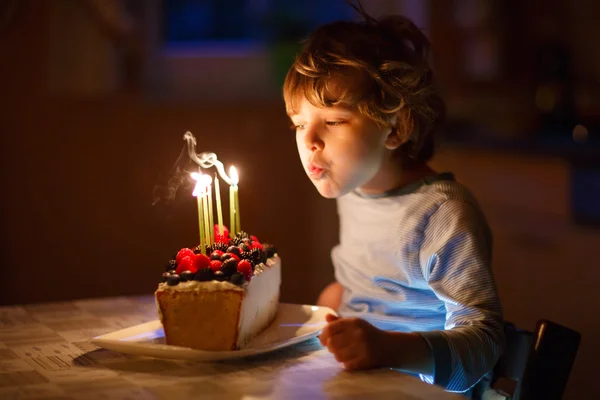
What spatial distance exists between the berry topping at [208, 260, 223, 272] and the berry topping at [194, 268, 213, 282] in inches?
0.5

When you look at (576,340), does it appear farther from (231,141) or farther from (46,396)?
(231,141)

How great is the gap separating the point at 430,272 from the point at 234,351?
36 centimetres

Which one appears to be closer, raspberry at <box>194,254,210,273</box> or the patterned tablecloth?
the patterned tablecloth

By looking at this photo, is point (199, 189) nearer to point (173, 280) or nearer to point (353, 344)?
point (173, 280)

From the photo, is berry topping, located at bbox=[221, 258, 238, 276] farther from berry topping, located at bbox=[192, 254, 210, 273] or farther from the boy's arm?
the boy's arm

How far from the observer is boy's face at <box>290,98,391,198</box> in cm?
123

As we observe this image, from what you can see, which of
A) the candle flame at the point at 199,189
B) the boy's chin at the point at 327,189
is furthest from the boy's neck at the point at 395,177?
the candle flame at the point at 199,189

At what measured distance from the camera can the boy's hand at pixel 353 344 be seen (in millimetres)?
972

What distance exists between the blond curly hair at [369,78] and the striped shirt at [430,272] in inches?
4.5

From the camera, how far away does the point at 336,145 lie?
1.23 metres

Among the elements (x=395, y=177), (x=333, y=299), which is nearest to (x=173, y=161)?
(x=333, y=299)

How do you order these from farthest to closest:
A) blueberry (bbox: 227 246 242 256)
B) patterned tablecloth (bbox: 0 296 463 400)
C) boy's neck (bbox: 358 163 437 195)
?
boy's neck (bbox: 358 163 437 195), blueberry (bbox: 227 246 242 256), patterned tablecloth (bbox: 0 296 463 400)

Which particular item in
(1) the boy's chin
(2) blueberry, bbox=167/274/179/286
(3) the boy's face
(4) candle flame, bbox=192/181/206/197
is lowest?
(2) blueberry, bbox=167/274/179/286

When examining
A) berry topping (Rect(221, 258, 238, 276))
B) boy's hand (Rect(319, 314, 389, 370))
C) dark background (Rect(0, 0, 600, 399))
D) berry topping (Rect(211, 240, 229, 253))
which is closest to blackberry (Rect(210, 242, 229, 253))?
berry topping (Rect(211, 240, 229, 253))
